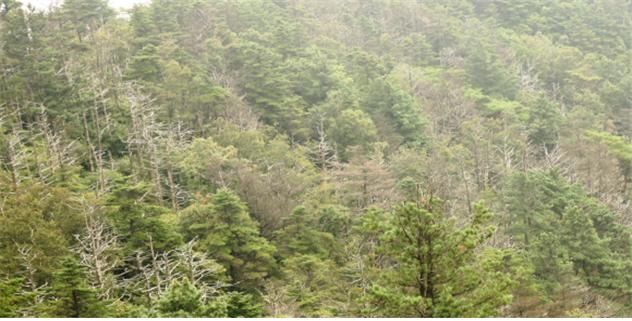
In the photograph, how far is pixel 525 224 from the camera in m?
20.8

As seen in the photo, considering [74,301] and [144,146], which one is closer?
[74,301]

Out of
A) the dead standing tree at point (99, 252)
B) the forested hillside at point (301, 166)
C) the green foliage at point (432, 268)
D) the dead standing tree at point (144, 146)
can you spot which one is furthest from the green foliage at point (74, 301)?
the dead standing tree at point (144, 146)

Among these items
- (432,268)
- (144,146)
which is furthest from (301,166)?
(432,268)

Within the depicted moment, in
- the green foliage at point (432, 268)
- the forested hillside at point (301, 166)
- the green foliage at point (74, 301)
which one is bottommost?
the forested hillside at point (301, 166)

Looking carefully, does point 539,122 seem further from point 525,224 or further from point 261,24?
point 261,24

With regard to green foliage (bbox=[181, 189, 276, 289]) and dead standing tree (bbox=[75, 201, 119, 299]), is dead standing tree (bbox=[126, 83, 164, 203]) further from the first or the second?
dead standing tree (bbox=[75, 201, 119, 299])

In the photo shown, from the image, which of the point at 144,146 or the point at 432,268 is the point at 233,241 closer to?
the point at 144,146

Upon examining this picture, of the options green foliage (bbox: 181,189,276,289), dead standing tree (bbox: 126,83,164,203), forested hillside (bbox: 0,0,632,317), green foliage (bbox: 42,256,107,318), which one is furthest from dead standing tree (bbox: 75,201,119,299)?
dead standing tree (bbox: 126,83,164,203)

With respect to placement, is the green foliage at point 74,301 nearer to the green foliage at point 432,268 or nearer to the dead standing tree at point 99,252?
the dead standing tree at point 99,252

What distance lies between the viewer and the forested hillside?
11289 millimetres

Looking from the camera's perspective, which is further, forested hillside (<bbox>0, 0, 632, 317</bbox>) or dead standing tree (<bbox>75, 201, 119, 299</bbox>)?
dead standing tree (<bbox>75, 201, 119, 299</bbox>)

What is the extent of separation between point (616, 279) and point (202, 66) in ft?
72.6

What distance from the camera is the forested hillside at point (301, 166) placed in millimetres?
11289

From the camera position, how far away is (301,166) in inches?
1048
